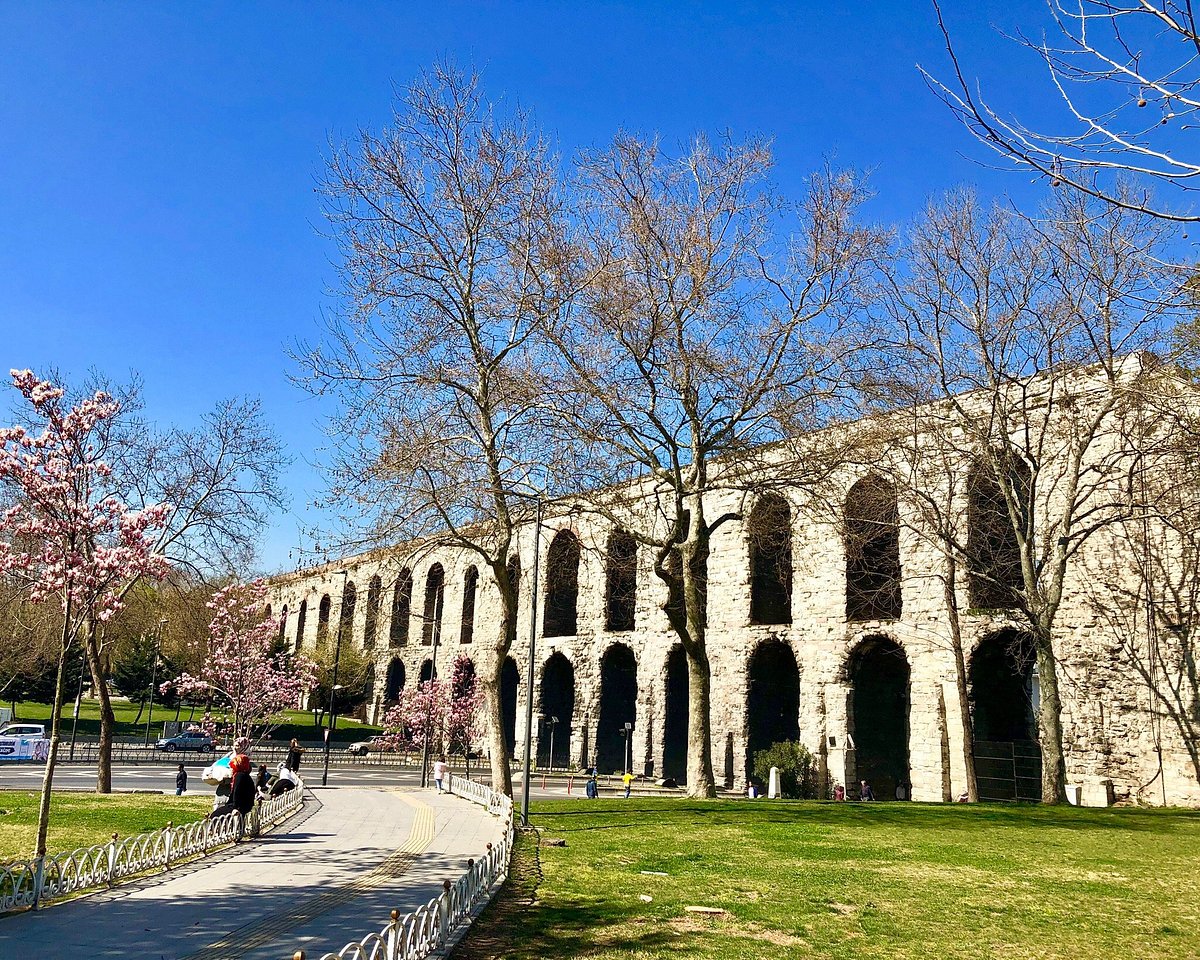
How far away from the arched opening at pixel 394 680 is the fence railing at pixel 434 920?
43.8m

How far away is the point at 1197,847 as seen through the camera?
14.2 meters

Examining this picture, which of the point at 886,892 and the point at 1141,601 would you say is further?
the point at 1141,601

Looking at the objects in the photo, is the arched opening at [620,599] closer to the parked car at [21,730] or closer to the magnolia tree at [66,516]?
the parked car at [21,730]

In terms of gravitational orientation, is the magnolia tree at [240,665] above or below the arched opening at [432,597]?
below

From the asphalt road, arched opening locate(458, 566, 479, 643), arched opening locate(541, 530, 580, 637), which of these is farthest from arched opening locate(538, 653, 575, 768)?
arched opening locate(458, 566, 479, 643)

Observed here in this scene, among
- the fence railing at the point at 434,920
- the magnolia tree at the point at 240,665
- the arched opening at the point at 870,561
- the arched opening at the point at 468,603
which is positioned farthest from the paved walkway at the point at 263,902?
the arched opening at the point at 468,603

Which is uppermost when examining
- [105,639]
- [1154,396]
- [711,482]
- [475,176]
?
[475,176]

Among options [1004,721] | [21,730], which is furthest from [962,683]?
[21,730]

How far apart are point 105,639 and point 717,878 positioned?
2087 cm

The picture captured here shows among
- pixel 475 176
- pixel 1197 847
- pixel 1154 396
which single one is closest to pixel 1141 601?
pixel 1154 396

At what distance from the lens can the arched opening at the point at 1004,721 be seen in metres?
27.6

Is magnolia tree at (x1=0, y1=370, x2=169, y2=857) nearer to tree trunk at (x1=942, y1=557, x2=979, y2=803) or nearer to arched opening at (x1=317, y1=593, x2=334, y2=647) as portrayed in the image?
tree trunk at (x1=942, y1=557, x2=979, y2=803)

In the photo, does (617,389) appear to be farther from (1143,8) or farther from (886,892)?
(1143,8)

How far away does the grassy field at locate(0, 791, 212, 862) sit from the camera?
13.9m
